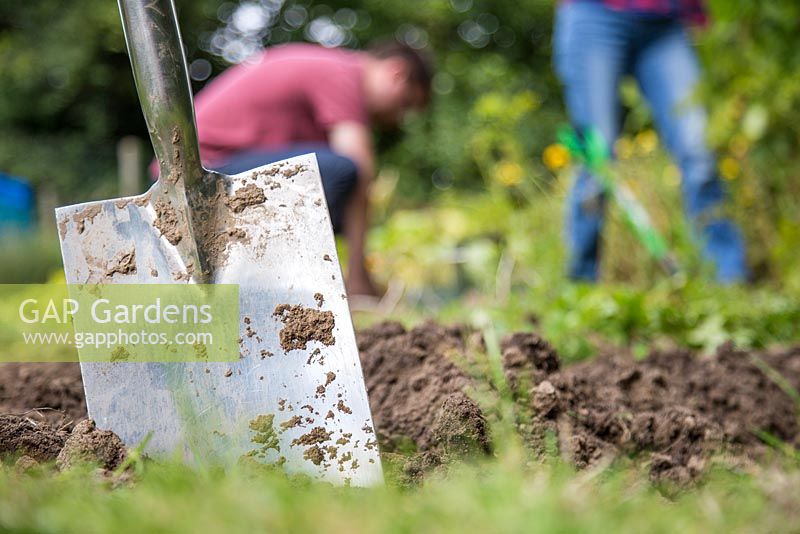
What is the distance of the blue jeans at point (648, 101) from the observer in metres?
2.92

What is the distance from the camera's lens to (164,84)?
3.75 ft

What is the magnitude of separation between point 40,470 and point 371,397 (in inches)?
22.9

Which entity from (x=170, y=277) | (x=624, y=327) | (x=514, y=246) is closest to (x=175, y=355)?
(x=170, y=277)

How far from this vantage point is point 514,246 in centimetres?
382

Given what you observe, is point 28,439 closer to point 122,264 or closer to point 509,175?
point 122,264

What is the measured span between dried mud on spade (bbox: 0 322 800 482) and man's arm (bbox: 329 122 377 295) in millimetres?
1681

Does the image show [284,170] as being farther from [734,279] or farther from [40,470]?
[734,279]

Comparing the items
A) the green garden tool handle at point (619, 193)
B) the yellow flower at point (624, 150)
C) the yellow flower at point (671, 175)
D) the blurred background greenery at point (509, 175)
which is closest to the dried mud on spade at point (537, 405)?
the blurred background greenery at point (509, 175)

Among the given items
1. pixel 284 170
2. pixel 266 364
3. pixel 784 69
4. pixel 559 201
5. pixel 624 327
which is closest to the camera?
pixel 266 364

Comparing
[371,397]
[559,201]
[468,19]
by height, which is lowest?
[371,397]

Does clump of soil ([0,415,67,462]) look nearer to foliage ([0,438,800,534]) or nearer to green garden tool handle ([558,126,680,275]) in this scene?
foliage ([0,438,800,534])

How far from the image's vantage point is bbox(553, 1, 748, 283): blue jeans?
9.58ft

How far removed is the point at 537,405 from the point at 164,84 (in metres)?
0.74

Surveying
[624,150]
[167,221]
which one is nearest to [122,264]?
[167,221]
